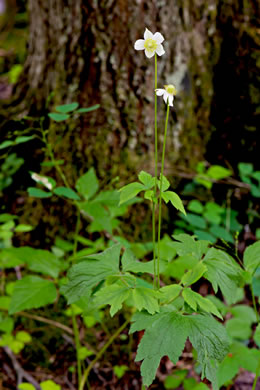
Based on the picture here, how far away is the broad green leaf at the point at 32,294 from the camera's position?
1.22 metres

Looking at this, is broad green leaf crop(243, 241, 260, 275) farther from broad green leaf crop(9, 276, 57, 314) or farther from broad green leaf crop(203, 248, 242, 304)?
broad green leaf crop(9, 276, 57, 314)

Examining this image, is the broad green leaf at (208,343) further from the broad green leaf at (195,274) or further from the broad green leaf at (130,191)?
the broad green leaf at (130,191)

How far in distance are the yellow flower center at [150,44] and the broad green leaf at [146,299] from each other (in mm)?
573

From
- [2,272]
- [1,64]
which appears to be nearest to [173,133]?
[2,272]

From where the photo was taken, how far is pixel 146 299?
2.72ft

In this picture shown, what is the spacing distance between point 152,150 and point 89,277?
0.91 metres

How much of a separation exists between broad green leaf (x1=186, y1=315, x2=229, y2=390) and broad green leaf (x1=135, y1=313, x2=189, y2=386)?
0.02 metres

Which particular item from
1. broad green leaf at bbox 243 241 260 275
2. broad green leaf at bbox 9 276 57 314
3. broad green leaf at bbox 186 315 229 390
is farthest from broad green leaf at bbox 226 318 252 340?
broad green leaf at bbox 9 276 57 314

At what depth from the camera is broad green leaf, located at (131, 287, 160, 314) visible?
0.81 meters

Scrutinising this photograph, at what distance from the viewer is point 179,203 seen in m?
0.88

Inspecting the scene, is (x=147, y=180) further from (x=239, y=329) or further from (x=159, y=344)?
(x=239, y=329)

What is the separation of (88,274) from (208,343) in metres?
0.33

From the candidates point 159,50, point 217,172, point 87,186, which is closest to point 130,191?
point 159,50

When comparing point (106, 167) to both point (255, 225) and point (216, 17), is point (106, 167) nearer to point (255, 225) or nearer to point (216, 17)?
point (255, 225)
